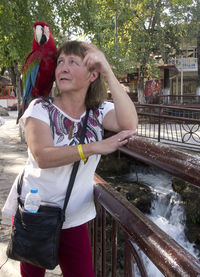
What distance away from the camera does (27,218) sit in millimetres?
1186

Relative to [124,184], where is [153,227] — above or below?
above

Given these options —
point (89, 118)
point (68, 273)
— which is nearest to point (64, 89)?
point (89, 118)

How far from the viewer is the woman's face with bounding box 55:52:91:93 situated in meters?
1.32

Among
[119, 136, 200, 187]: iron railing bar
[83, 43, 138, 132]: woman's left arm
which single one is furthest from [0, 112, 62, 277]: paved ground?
[119, 136, 200, 187]: iron railing bar

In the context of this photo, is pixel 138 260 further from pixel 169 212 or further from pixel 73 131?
pixel 169 212

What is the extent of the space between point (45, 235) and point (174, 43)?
17.1 m

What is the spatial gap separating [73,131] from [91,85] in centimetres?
34

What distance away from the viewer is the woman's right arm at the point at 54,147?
113 centimetres

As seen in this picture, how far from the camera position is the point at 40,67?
225 centimetres

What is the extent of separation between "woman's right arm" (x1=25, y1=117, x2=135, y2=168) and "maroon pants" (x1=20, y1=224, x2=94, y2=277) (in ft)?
1.35

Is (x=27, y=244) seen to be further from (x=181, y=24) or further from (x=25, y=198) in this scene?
(x=181, y=24)

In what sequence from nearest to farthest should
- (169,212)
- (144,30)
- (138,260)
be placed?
1. (138,260)
2. (169,212)
3. (144,30)

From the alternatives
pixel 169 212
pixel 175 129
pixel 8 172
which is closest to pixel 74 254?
pixel 8 172

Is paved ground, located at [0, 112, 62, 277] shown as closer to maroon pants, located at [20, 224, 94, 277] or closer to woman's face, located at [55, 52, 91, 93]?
Answer: maroon pants, located at [20, 224, 94, 277]
